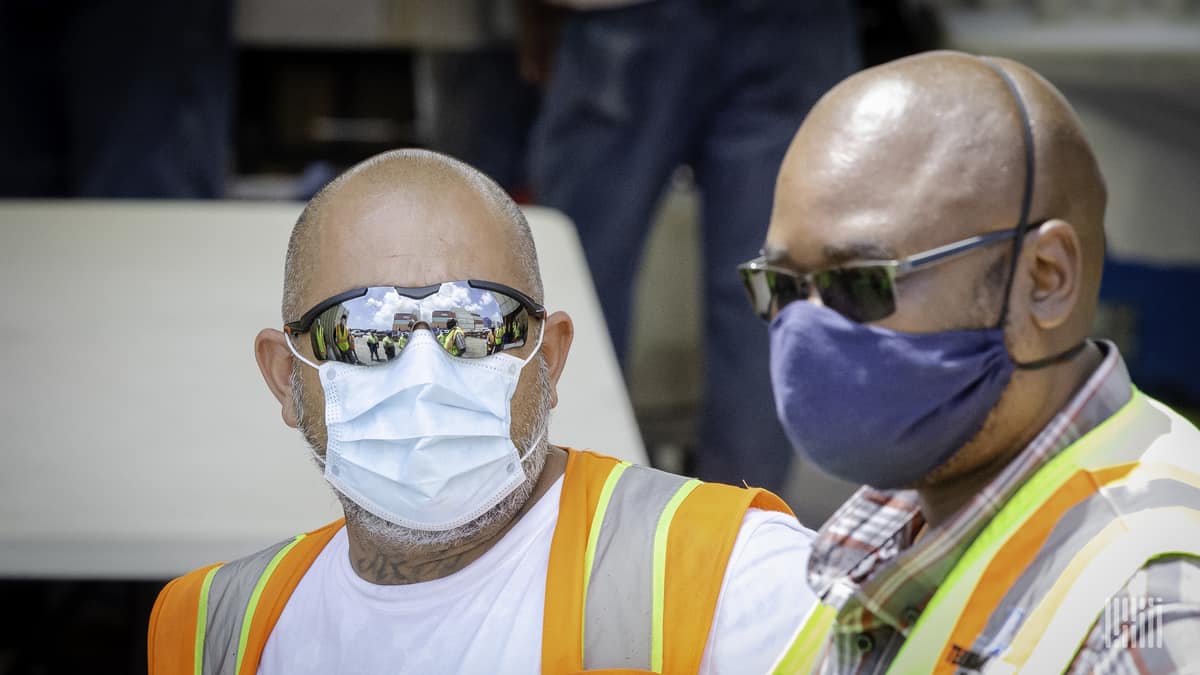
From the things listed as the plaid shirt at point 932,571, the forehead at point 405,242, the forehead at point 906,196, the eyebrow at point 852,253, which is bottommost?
the plaid shirt at point 932,571

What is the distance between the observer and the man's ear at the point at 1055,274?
130cm

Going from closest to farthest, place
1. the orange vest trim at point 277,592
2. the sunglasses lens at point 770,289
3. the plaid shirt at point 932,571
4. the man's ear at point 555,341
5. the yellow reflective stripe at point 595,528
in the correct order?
1. the plaid shirt at point 932,571
2. the sunglasses lens at point 770,289
3. the yellow reflective stripe at point 595,528
4. the orange vest trim at point 277,592
5. the man's ear at point 555,341

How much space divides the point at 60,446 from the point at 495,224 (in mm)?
1089

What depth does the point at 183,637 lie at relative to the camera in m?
1.64

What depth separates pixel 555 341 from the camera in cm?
171

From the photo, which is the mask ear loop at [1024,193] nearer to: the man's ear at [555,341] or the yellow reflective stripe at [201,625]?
the man's ear at [555,341]

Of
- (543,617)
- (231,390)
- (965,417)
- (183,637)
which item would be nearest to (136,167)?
(231,390)

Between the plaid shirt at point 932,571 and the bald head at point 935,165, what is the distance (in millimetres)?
116

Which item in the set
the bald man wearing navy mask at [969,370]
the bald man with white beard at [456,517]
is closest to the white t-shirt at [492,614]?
the bald man with white beard at [456,517]

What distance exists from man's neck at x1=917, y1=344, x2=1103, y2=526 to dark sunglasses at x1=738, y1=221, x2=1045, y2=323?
16 cm

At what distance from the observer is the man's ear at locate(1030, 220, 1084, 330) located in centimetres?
130

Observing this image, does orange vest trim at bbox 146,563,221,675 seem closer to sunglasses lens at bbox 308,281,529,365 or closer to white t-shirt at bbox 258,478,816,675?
white t-shirt at bbox 258,478,816,675

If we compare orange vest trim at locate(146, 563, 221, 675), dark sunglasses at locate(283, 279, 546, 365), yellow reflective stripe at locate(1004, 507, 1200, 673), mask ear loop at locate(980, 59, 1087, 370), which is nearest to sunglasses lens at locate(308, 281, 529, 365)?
dark sunglasses at locate(283, 279, 546, 365)

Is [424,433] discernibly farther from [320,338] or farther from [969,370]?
[969,370]
